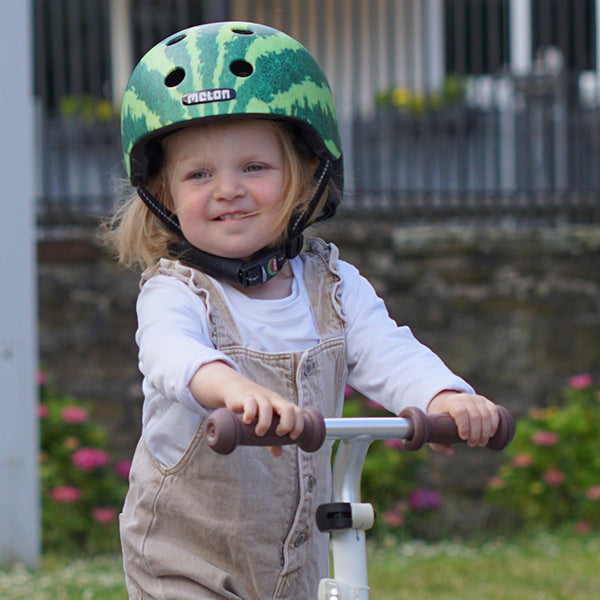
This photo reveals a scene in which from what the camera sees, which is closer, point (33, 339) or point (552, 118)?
point (33, 339)

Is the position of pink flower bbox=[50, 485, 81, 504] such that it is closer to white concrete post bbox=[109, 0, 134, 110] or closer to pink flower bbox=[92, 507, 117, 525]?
pink flower bbox=[92, 507, 117, 525]

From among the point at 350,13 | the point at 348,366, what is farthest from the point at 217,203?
the point at 350,13

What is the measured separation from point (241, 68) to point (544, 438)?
436 centimetres

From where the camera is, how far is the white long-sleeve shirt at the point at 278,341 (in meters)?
2.12

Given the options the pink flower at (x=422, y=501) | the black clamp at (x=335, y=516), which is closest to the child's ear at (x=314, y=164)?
the black clamp at (x=335, y=516)

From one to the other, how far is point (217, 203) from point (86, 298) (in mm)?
4695

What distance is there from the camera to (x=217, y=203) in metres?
2.28

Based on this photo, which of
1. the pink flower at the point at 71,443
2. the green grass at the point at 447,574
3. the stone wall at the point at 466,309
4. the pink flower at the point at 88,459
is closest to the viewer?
the green grass at the point at 447,574

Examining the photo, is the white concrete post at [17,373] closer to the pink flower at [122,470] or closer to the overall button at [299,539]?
the pink flower at [122,470]

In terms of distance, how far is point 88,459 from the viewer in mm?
5805

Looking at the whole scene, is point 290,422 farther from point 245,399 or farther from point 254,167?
point 254,167

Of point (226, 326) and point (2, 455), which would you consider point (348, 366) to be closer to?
point (226, 326)

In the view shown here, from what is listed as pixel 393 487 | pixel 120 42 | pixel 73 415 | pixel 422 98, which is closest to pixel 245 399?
pixel 73 415

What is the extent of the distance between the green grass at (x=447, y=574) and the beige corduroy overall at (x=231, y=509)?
242 cm
